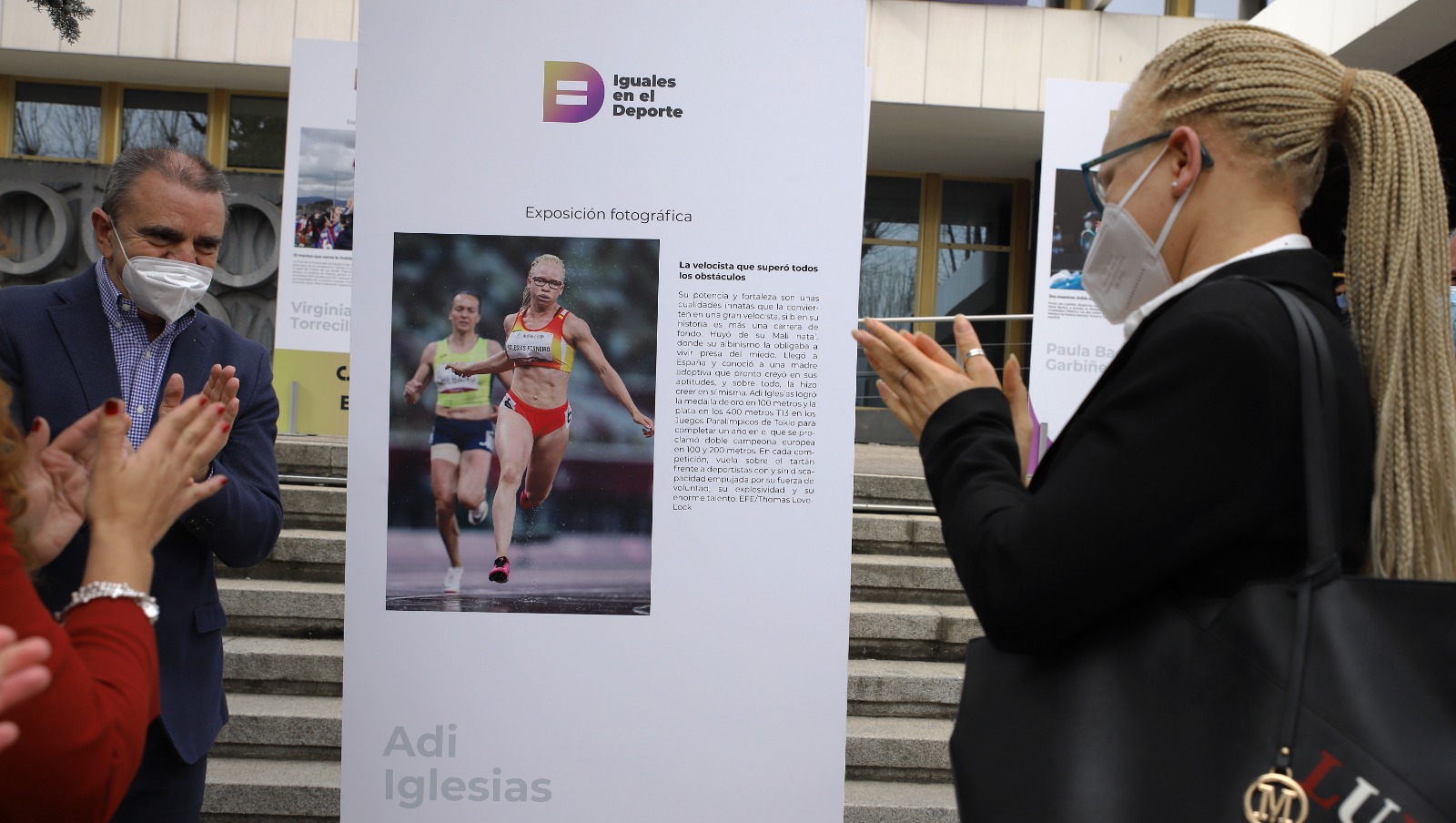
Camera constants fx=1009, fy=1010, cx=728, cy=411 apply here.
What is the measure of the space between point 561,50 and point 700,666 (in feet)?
4.92

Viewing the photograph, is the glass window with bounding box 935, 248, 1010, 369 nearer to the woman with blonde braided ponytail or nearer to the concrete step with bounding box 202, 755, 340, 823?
the concrete step with bounding box 202, 755, 340, 823

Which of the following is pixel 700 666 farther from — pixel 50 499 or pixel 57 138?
pixel 57 138

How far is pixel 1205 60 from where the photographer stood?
47.3 inches

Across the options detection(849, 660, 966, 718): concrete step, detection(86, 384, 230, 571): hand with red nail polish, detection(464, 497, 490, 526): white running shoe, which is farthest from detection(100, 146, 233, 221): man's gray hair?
detection(849, 660, 966, 718): concrete step

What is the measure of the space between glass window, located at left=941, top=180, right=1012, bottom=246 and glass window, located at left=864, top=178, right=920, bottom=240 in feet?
1.35

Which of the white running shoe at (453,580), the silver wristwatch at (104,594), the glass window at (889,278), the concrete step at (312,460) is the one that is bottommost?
the white running shoe at (453,580)

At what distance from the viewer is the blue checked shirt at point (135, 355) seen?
203 centimetres

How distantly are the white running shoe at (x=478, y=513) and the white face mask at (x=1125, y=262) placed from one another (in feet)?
5.02

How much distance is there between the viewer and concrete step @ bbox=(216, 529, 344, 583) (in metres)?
4.44

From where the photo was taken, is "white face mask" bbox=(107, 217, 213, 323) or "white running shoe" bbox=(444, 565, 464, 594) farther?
"white running shoe" bbox=(444, 565, 464, 594)

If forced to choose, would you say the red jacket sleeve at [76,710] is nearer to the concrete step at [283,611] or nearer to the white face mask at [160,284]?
the white face mask at [160,284]

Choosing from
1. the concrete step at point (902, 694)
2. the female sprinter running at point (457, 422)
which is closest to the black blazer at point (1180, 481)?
the female sprinter running at point (457, 422)

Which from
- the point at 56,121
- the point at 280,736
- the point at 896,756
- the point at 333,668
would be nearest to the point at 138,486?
the point at 280,736

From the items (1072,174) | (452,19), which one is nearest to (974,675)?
(452,19)
